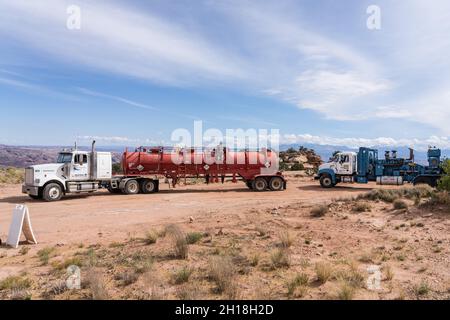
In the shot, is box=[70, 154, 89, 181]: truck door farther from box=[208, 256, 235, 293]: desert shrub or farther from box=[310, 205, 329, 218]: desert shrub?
box=[208, 256, 235, 293]: desert shrub

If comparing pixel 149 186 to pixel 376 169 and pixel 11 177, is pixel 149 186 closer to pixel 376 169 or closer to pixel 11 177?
pixel 376 169

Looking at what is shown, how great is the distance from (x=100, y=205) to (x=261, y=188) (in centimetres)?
1167

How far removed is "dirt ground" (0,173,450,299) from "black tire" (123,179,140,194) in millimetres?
6398

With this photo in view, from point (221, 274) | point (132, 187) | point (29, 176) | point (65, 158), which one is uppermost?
point (65, 158)

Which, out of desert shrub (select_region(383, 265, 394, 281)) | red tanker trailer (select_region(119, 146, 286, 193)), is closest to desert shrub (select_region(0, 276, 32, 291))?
desert shrub (select_region(383, 265, 394, 281))

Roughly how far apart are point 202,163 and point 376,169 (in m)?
12.9

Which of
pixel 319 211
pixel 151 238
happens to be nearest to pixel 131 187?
pixel 151 238

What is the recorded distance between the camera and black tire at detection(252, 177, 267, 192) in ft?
86.6

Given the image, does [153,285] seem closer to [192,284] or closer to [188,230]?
[192,284]

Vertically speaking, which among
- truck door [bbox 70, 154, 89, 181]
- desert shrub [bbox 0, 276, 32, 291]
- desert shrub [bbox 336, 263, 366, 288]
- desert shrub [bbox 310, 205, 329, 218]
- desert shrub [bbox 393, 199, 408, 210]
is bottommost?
desert shrub [bbox 0, 276, 32, 291]

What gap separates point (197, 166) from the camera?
25.8 metres
